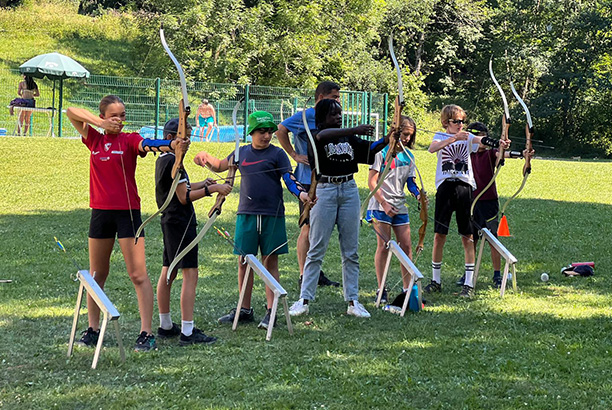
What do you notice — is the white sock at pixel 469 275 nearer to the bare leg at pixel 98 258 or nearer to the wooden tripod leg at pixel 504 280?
the wooden tripod leg at pixel 504 280

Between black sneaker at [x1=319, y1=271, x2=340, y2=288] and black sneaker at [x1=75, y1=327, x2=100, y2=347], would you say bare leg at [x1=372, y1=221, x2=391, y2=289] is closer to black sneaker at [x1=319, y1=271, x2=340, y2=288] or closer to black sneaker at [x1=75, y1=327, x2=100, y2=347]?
black sneaker at [x1=319, y1=271, x2=340, y2=288]

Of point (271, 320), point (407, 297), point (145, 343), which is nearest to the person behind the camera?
point (145, 343)

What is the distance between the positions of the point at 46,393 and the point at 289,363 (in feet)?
5.00

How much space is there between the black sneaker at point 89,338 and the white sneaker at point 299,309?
5.32 feet

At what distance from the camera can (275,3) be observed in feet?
107

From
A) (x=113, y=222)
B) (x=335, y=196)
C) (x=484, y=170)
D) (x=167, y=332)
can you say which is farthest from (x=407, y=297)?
(x=113, y=222)

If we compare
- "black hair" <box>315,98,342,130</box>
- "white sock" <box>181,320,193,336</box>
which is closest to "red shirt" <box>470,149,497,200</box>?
"black hair" <box>315,98,342,130</box>

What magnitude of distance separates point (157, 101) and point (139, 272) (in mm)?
15271

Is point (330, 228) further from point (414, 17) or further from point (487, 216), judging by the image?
point (414, 17)

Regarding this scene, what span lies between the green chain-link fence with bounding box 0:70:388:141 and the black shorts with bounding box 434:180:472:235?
12.2 metres

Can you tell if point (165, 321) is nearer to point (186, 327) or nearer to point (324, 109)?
point (186, 327)

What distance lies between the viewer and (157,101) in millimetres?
19797

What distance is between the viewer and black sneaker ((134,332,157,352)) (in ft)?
16.9

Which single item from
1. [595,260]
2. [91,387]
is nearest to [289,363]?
[91,387]
